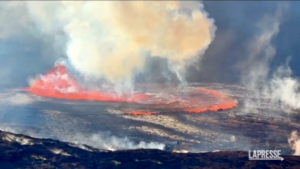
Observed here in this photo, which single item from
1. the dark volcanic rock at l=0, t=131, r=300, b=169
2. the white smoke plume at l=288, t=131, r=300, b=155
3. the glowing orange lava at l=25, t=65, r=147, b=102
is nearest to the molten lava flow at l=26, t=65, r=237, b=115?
the glowing orange lava at l=25, t=65, r=147, b=102

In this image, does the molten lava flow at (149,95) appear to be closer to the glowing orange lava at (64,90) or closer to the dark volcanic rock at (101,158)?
the glowing orange lava at (64,90)

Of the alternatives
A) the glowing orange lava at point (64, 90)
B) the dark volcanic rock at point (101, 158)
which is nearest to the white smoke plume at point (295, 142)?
the dark volcanic rock at point (101, 158)

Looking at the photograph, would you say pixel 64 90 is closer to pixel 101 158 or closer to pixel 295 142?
pixel 101 158

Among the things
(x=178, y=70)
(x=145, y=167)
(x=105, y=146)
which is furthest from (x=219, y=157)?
(x=178, y=70)

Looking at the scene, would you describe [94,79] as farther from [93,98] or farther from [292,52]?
[292,52]

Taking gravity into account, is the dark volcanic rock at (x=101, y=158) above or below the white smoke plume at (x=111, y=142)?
below

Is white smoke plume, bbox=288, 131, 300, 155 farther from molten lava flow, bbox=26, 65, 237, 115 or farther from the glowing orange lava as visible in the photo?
the glowing orange lava

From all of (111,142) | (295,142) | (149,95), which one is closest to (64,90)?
(149,95)
